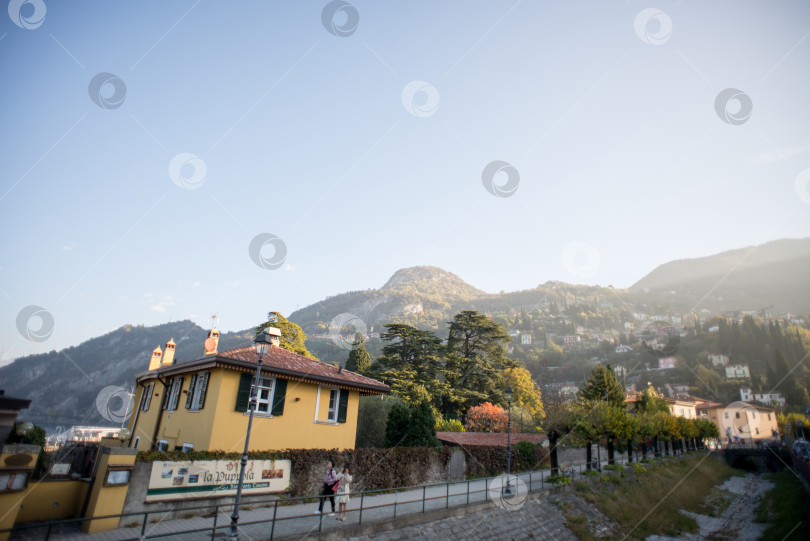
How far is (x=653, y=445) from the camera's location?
4631 cm

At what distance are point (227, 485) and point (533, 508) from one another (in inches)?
540

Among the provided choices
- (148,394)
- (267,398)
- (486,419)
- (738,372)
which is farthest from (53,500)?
(738,372)

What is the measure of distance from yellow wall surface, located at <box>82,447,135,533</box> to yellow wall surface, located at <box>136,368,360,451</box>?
4.60 meters

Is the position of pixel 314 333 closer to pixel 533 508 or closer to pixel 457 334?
pixel 457 334

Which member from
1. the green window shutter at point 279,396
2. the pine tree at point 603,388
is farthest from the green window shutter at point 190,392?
the pine tree at point 603,388

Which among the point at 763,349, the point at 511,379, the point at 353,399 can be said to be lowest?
the point at 353,399

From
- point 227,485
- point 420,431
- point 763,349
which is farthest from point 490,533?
point 763,349

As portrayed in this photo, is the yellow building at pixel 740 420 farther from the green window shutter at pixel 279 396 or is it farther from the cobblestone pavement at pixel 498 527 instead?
the green window shutter at pixel 279 396

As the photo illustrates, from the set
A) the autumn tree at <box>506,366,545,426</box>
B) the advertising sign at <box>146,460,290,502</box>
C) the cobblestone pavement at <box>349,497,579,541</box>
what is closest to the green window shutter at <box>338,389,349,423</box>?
the advertising sign at <box>146,460,290,502</box>

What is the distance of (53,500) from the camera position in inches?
450

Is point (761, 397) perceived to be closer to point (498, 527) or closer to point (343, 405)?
point (498, 527)

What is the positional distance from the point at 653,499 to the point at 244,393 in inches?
1190

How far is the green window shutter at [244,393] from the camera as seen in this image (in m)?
16.5

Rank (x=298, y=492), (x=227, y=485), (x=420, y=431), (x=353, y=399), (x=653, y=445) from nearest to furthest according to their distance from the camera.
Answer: (x=227, y=485), (x=298, y=492), (x=353, y=399), (x=420, y=431), (x=653, y=445)
